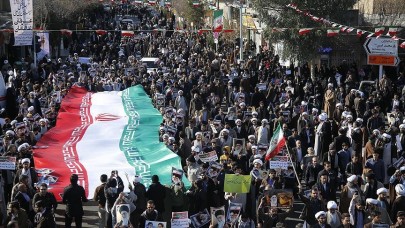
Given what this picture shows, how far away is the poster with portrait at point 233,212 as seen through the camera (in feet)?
46.4

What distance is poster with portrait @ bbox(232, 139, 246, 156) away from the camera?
697 inches

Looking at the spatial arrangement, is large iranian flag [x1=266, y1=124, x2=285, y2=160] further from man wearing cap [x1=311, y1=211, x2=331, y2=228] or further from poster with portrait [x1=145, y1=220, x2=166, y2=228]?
poster with portrait [x1=145, y1=220, x2=166, y2=228]

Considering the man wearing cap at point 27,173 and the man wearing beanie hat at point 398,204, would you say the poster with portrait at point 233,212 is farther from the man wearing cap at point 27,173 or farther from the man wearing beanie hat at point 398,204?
the man wearing cap at point 27,173

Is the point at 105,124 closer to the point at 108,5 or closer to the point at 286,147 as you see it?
the point at 286,147

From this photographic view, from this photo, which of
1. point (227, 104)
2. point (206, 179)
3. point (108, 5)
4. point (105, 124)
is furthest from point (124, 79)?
point (108, 5)

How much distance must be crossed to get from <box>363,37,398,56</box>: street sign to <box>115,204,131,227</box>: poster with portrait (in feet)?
48.8

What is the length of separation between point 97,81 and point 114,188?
46.0 feet

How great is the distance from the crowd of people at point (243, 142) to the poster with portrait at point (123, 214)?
0.03 m

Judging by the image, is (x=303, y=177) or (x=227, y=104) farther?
(x=227, y=104)

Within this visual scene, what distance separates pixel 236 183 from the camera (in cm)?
1460

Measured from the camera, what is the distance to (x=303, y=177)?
17312mm

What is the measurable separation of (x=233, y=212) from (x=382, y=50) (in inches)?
560

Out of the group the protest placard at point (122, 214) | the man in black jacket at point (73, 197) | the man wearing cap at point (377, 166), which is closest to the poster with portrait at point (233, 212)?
the protest placard at point (122, 214)

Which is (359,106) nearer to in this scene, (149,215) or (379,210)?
(379,210)
